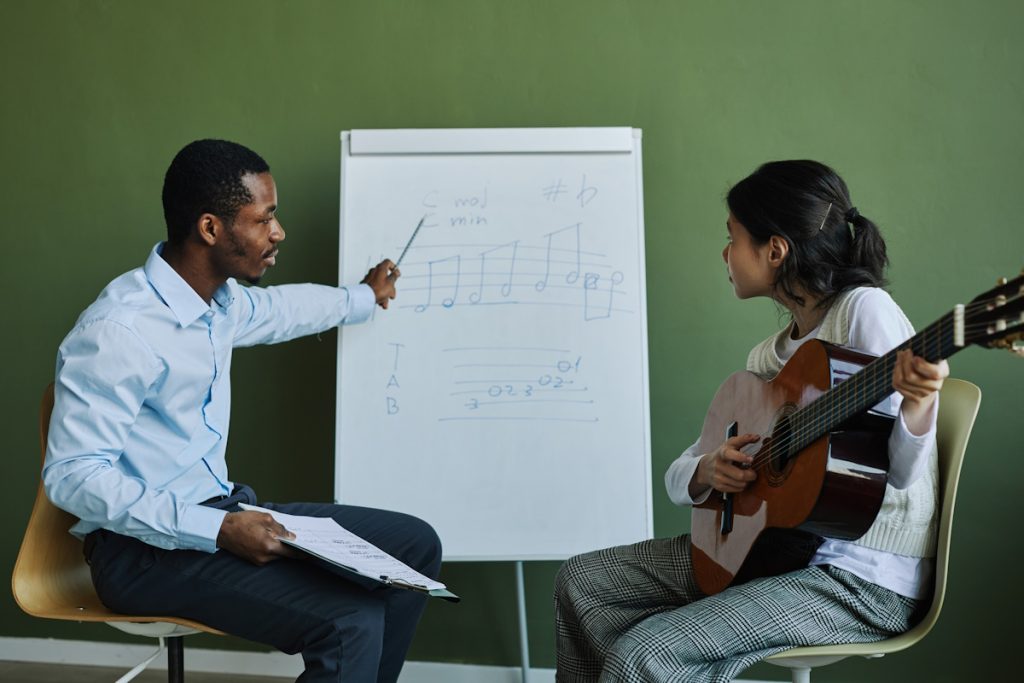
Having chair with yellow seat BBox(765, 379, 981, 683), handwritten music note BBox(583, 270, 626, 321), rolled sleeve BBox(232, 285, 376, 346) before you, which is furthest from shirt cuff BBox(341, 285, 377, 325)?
chair with yellow seat BBox(765, 379, 981, 683)

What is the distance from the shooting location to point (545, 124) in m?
2.50

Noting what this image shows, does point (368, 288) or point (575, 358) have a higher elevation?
point (368, 288)

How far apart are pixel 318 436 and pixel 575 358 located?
82 centimetres

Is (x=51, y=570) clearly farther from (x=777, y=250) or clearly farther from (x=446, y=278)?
(x=777, y=250)

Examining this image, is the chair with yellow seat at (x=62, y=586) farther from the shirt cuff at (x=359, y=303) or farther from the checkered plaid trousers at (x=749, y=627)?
the checkered plaid trousers at (x=749, y=627)

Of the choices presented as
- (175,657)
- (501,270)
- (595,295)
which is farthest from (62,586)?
(595,295)

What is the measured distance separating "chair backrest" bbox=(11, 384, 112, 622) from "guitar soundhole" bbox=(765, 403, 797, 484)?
1.23 m

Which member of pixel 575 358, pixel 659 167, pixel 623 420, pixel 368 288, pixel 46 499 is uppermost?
pixel 659 167

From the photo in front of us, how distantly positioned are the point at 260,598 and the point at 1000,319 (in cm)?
125

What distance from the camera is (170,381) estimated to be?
1.79 metres

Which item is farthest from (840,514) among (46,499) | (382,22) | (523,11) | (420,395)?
(382,22)

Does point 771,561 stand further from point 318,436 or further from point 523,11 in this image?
point 523,11

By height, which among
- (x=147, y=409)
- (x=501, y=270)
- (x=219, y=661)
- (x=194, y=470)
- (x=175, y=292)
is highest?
(x=501, y=270)

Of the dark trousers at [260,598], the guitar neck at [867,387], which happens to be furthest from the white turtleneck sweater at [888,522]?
the dark trousers at [260,598]
